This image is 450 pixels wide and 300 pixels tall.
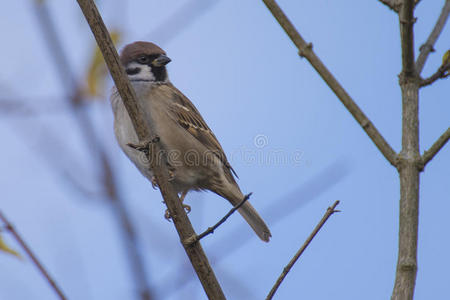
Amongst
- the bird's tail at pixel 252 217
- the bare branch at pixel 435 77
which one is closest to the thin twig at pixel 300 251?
the bare branch at pixel 435 77

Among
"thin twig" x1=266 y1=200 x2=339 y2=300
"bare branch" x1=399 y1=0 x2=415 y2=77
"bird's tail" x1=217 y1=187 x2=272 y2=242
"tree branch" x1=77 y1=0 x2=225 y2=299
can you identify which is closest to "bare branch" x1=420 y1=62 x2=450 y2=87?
"bare branch" x1=399 y1=0 x2=415 y2=77

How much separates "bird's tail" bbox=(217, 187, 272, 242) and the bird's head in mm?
1247

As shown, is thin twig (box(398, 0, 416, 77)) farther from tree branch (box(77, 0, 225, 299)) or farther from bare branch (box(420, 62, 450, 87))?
tree branch (box(77, 0, 225, 299))

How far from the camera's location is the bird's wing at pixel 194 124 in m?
4.48

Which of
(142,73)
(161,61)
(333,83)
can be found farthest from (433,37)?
(142,73)

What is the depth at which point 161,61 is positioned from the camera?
468 cm

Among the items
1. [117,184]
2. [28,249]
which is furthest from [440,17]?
[28,249]

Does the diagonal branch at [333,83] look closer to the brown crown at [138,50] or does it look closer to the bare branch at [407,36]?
the bare branch at [407,36]

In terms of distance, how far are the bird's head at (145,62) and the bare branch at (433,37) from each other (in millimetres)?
2779

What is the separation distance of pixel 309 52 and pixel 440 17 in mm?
611

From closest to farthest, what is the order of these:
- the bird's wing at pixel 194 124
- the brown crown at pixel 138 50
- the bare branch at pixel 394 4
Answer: the bare branch at pixel 394 4 < the bird's wing at pixel 194 124 < the brown crown at pixel 138 50

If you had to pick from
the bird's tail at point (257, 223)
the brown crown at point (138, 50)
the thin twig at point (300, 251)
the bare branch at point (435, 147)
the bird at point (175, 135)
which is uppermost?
the brown crown at point (138, 50)

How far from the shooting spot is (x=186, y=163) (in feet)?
13.8

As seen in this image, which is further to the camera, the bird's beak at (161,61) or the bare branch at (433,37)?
the bird's beak at (161,61)
